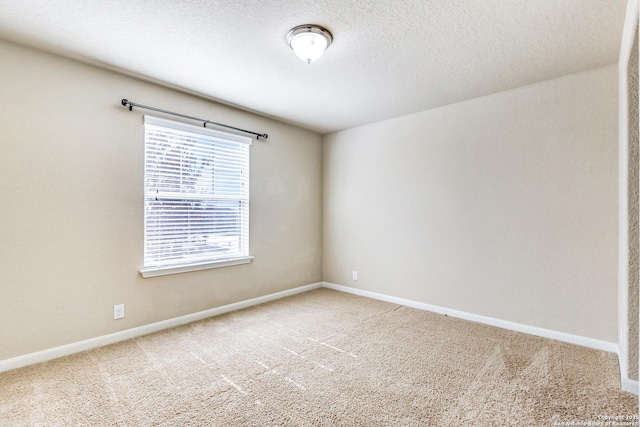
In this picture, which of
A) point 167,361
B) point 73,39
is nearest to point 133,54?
point 73,39

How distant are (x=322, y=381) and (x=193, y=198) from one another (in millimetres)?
2242

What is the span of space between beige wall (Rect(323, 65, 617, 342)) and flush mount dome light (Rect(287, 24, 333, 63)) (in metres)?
1.99

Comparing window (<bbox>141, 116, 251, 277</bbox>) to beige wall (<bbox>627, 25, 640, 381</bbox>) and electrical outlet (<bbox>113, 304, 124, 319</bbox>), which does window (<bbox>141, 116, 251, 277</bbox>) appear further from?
beige wall (<bbox>627, 25, 640, 381</bbox>)

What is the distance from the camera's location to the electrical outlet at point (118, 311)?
9.22ft

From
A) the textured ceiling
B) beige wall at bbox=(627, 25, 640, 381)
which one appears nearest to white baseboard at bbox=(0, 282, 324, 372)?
the textured ceiling

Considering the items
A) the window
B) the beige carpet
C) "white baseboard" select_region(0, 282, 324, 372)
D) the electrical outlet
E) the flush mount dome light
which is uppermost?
the flush mount dome light

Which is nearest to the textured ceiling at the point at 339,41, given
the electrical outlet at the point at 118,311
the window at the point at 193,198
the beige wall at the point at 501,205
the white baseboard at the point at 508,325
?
the beige wall at the point at 501,205

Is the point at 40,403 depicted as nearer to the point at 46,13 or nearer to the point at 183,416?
the point at 183,416

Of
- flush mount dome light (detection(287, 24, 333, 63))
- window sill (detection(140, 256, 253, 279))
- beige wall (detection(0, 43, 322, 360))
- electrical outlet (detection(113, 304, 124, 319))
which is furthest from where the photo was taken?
window sill (detection(140, 256, 253, 279))

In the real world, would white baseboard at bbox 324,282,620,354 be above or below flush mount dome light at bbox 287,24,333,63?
below

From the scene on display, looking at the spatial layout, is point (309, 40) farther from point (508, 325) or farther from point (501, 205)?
point (508, 325)

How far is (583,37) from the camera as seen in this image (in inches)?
87.8

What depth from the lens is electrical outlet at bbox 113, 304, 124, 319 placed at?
281 centimetres

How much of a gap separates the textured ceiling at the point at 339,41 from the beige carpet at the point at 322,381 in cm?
242
